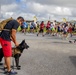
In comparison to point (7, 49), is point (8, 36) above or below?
above

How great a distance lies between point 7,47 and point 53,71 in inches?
68.7

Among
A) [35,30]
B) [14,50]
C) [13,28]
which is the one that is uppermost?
[13,28]

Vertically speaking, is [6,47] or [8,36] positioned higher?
[8,36]

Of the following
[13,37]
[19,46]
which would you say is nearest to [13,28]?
[13,37]

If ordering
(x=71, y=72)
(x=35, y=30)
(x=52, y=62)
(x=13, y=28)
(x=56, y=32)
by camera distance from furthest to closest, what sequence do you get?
(x=35, y=30) < (x=56, y=32) < (x=52, y=62) < (x=71, y=72) < (x=13, y=28)

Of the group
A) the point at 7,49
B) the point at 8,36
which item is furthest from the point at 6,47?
the point at 8,36

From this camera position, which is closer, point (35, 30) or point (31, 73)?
point (31, 73)

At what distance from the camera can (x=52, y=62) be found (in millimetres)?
11703

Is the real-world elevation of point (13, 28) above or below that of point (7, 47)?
above

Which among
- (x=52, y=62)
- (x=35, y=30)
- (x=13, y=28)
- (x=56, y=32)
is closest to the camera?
(x=13, y=28)

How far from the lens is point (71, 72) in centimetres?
976

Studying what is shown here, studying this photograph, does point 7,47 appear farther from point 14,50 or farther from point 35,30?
point 35,30

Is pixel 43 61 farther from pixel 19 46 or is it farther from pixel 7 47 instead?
pixel 7 47

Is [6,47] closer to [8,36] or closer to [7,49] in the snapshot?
[7,49]
